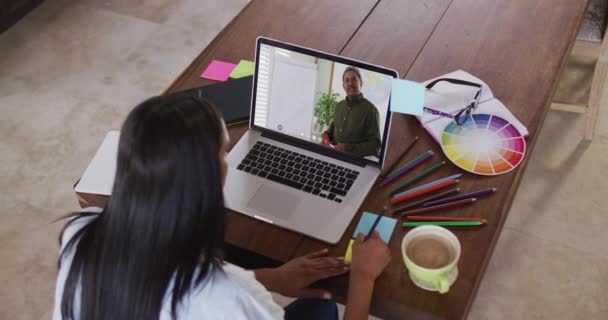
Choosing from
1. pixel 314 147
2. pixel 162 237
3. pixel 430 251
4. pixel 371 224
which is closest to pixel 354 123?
pixel 314 147

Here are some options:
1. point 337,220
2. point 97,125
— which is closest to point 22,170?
point 97,125

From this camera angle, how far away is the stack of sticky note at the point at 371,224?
3.92ft

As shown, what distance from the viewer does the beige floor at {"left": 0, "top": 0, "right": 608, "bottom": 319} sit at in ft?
6.29

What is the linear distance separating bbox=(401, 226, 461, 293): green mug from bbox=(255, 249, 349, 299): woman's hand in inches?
5.2

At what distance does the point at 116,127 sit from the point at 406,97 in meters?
1.50

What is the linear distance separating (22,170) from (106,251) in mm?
1592

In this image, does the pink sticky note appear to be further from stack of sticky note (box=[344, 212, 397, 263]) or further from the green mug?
the green mug

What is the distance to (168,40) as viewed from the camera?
2836mm

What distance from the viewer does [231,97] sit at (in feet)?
4.94

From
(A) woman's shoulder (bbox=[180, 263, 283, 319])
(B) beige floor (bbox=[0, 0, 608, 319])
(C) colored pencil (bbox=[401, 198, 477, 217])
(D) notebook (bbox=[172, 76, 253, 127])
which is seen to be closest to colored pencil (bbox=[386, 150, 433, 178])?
(C) colored pencil (bbox=[401, 198, 477, 217])

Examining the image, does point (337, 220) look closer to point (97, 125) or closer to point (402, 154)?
point (402, 154)

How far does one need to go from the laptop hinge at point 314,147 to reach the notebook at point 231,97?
0.09m

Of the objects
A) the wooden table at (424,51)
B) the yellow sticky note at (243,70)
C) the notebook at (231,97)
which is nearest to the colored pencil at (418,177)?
the wooden table at (424,51)

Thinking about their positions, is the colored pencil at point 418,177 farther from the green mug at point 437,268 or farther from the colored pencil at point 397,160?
the green mug at point 437,268
